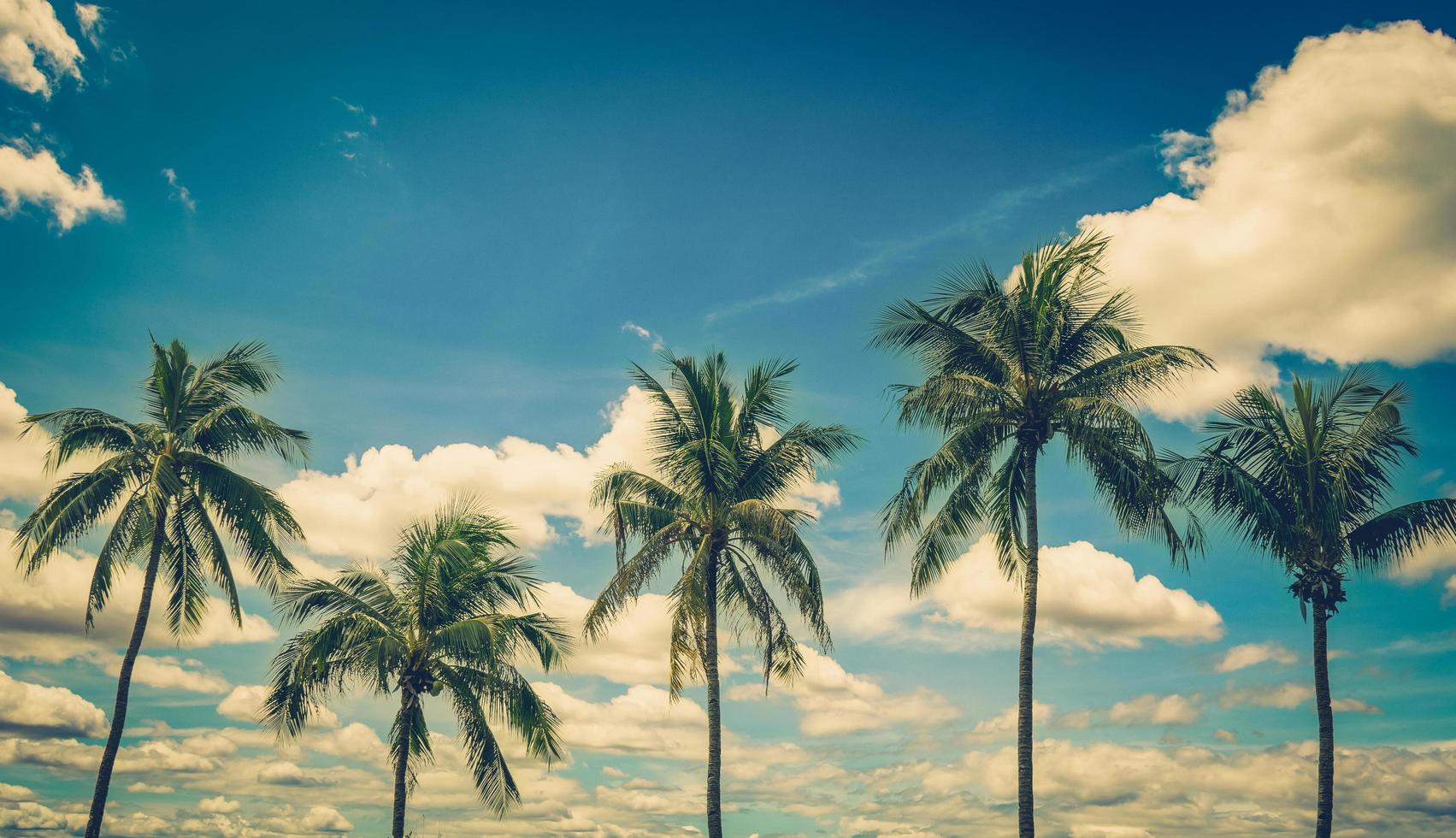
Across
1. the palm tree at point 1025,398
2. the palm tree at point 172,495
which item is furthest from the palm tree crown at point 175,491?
the palm tree at point 1025,398

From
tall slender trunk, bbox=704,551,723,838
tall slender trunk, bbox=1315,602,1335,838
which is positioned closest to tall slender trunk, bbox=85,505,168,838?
tall slender trunk, bbox=704,551,723,838

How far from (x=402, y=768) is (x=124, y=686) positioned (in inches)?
293

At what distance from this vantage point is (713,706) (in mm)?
26250

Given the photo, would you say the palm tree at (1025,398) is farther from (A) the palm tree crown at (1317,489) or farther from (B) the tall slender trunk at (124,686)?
(B) the tall slender trunk at (124,686)

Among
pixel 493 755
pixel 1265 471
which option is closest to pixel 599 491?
pixel 493 755

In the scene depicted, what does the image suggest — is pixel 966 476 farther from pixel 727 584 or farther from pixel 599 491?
pixel 599 491

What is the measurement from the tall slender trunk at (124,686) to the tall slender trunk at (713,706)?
13.1 m

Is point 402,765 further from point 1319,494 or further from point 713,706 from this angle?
point 1319,494

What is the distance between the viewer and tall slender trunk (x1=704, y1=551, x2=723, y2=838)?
2542cm

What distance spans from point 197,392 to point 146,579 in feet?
15.8

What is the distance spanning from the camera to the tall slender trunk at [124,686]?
24.1 meters

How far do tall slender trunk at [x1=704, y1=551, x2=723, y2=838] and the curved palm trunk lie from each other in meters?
8.69

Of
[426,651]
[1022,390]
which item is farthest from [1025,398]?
[426,651]

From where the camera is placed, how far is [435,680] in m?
29.4
